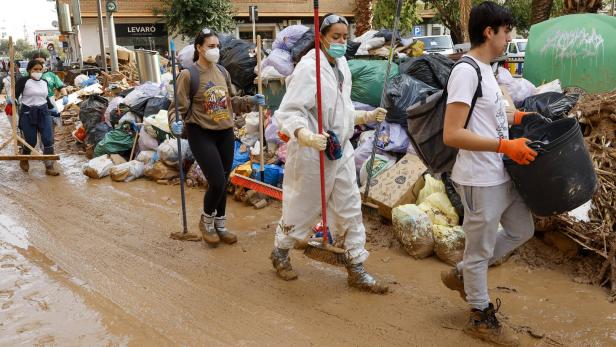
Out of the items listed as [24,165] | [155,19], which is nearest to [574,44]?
[24,165]

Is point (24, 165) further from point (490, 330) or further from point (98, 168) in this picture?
point (490, 330)

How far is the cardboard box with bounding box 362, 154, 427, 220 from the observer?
452cm

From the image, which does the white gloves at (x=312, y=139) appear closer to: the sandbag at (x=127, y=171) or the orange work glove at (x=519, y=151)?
the orange work glove at (x=519, y=151)

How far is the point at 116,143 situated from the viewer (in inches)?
304

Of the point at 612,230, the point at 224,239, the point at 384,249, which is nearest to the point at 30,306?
the point at 224,239

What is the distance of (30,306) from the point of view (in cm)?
336

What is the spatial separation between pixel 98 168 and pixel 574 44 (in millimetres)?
5866

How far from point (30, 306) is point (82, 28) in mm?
29177

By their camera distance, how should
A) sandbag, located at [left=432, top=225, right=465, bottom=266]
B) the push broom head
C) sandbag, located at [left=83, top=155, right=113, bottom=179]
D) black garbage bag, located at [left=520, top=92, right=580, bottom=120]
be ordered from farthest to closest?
1. sandbag, located at [left=83, top=155, right=113, bottom=179]
2. the push broom head
3. black garbage bag, located at [left=520, top=92, right=580, bottom=120]
4. sandbag, located at [left=432, top=225, right=465, bottom=266]

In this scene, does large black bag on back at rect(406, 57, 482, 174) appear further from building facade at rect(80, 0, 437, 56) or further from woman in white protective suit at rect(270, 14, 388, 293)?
building facade at rect(80, 0, 437, 56)

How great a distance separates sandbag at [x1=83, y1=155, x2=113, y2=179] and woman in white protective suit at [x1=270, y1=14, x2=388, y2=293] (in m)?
4.41

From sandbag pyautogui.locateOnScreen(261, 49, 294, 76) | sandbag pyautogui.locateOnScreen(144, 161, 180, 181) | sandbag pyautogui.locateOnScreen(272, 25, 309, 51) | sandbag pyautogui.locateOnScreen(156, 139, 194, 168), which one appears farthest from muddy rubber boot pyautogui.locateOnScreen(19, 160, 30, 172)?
sandbag pyautogui.locateOnScreen(272, 25, 309, 51)

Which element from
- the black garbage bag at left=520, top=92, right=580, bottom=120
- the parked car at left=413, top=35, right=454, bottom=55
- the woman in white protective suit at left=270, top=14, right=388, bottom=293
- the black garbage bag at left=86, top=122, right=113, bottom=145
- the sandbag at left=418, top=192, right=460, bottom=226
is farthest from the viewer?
the parked car at left=413, top=35, right=454, bottom=55

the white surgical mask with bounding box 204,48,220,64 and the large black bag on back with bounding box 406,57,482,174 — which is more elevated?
the white surgical mask with bounding box 204,48,220,64
